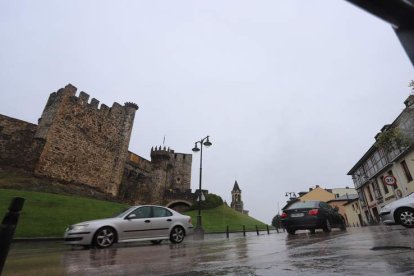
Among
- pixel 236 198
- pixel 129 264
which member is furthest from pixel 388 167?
pixel 236 198

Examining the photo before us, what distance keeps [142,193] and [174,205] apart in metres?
6.50

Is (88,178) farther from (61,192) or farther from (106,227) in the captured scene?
(106,227)

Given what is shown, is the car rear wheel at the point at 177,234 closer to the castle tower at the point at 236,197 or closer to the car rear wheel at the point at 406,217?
the car rear wheel at the point at 406,217

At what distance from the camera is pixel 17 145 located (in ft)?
78.0

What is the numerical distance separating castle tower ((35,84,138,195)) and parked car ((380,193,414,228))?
78.8 feet

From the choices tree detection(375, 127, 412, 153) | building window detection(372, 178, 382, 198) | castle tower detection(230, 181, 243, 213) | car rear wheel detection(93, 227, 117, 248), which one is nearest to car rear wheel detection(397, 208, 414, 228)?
car rear wheel detection(93, 227, 117, 248)

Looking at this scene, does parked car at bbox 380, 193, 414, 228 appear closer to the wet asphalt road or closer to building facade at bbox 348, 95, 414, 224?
the wet asphalt road

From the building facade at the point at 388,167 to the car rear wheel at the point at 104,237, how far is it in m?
18.7

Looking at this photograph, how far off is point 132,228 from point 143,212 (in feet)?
2.34

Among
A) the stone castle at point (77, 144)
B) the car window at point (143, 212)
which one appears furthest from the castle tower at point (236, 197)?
the car window at point (143, 212)

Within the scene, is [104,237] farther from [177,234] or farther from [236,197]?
[236,197]

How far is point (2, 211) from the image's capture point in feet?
46.1

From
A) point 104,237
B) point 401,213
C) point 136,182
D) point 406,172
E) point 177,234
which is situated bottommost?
point 104,237

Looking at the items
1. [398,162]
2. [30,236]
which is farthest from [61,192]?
[398,162]
